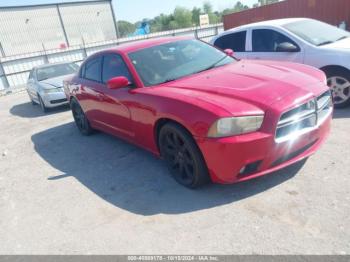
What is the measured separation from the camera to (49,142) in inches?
271

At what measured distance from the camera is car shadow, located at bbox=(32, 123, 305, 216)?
11.9ft

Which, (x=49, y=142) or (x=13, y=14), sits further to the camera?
(x=13, y=14)

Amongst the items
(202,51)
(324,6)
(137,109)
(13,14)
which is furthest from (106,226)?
(13,14)

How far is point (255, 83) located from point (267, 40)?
3352 millimetres

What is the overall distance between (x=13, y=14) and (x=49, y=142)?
140 feet

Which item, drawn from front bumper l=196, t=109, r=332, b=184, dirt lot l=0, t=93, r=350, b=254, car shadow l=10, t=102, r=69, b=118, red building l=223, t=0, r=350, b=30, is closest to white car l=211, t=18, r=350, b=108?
dirt lot l=0, t=93, r=350, b=254

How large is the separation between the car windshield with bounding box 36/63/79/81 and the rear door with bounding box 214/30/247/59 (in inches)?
220

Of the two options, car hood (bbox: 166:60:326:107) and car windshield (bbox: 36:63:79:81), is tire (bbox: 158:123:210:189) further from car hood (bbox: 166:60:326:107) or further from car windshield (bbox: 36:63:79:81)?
car windshield (bbox: 36:63:79:81)

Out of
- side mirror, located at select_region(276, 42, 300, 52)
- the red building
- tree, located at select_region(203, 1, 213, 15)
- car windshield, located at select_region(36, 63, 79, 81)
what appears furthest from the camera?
tree, located at select_region(203, 1, 213, 15)

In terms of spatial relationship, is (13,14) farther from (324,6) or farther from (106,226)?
(106,226)

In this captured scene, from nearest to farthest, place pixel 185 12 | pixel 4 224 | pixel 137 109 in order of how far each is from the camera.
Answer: pixel 4 224 < pixel 137 109 < pixel 185 12

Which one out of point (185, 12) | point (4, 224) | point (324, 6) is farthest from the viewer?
point (185, 12)

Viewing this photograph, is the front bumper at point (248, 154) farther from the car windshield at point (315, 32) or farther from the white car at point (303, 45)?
the car windshield at point (315, 32)

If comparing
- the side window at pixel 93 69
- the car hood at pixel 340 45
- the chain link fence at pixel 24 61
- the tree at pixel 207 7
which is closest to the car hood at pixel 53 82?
the side window at pixel 93 69
